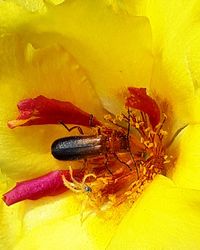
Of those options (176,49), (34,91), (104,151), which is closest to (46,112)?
(34,91)

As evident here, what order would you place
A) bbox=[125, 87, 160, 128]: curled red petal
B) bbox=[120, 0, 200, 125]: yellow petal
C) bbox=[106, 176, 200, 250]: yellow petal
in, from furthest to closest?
1. bbox=[125, 87, 160, 128]: curled red petal
2. bbox=[120, 0, 200, 125]: yellow petal
3. bbox=[106, 176, 200, 250]: yellow petal

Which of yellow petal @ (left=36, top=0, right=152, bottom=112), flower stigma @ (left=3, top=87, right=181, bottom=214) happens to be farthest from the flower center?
yellow petal @ (left=36, top=0, right=152, bottom=112)

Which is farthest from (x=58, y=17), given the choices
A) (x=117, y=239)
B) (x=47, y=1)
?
(x=117, y=239)

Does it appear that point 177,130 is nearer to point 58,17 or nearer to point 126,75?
point 126,75

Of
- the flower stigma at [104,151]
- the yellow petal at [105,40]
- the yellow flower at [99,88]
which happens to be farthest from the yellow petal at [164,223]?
the yellow petal at [105,40]

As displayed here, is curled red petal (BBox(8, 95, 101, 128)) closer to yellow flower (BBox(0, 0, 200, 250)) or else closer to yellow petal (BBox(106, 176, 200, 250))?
yellow flower (BBox(0, 0, 200, 250))

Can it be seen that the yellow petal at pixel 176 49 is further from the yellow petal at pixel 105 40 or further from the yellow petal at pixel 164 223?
the yellow petal at pixel 164 223

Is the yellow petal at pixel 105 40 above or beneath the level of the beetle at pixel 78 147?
above
